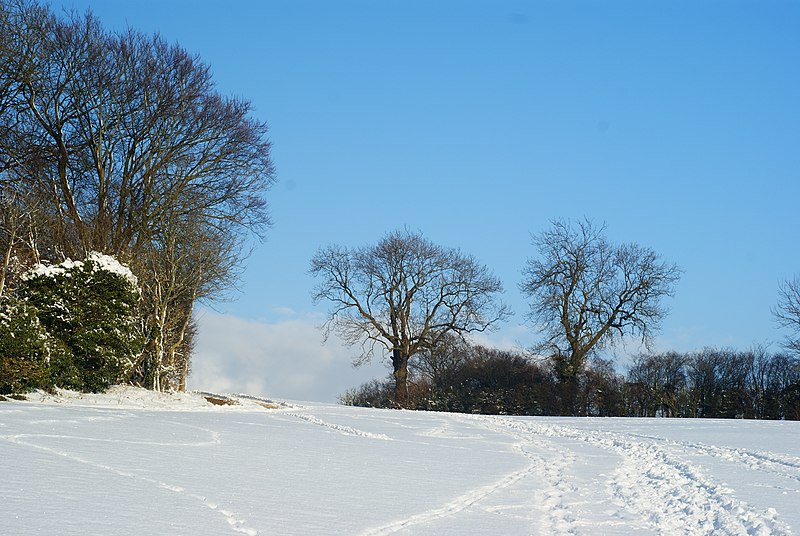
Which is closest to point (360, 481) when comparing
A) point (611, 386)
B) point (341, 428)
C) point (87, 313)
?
point (341, 428)

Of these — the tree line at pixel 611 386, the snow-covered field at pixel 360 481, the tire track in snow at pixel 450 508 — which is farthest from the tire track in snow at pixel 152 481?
the tree line at pixel 611 386

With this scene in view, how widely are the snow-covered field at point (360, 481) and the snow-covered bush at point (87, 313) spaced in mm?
4471

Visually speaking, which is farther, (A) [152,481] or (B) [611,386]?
(B) [611,386]

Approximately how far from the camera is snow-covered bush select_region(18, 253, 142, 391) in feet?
58.7

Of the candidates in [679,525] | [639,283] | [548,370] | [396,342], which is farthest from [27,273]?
[639,283]

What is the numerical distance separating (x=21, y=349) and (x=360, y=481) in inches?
420

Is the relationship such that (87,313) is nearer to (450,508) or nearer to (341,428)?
(341,428)

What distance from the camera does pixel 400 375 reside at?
3419cm

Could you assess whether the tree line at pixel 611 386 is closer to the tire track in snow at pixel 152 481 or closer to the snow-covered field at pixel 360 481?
the snow-covered field at pixel 360 481

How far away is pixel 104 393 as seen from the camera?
61.8 ft

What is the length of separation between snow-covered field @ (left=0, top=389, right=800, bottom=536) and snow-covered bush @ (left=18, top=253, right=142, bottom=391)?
4471 mm

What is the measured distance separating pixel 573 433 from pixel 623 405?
1402 centimetres

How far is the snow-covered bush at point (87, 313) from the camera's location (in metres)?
17.9

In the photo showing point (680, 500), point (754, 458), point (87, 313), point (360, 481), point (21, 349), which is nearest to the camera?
point (680, 500)
